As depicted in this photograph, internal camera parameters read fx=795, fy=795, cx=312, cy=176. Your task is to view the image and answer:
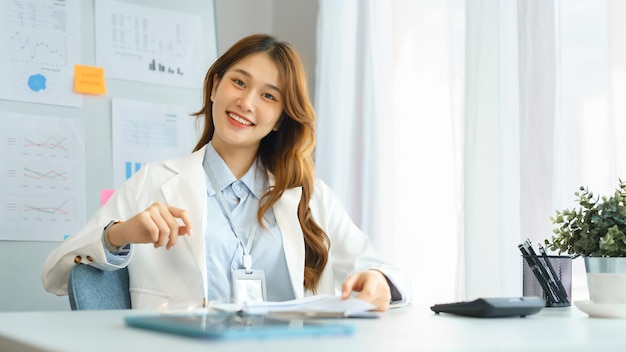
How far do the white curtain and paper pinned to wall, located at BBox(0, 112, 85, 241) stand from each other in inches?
36.5

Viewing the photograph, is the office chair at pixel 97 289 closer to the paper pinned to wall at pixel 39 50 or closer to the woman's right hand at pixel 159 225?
the woman's right hand at pixel 159 225

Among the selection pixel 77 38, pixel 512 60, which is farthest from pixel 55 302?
pixel 512 60

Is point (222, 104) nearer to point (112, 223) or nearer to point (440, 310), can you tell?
point (112, 223)

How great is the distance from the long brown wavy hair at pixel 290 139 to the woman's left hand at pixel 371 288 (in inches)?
22.3

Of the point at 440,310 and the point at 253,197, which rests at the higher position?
the point at 253,197

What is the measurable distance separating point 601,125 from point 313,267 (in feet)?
2.74

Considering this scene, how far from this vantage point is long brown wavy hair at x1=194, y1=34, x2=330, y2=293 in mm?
2117

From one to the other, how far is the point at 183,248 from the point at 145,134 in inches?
39.9

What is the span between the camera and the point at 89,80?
9.00 feet

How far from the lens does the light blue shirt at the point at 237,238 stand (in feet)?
6.58

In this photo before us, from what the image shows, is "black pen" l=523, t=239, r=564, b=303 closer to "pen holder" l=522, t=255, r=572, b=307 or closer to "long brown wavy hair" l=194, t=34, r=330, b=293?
"pen holder" l=522, t=255, r=572, b=307

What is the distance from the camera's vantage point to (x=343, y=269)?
6.88ft

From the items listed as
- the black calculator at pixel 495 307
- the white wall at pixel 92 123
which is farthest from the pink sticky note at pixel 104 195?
the black calculator at pixel 495 307

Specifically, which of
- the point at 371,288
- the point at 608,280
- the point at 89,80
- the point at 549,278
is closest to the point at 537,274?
the point at 549,278
